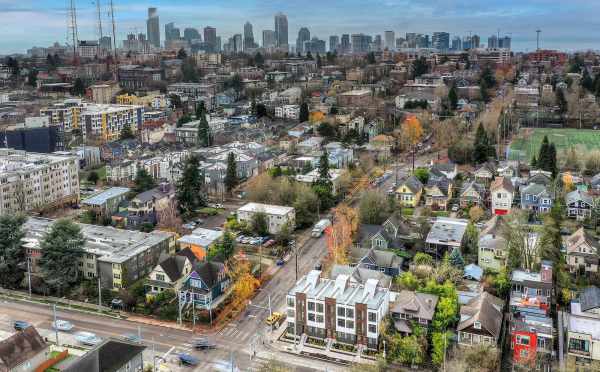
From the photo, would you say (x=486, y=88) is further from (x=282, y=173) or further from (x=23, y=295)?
(x=23, y=295)

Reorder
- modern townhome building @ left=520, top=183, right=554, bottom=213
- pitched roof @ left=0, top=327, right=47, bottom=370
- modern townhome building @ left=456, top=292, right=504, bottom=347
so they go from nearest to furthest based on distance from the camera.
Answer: pitched roof @ left=0, top=327, right=47, bottom=370 < modern townhome building @ left=456, top=292, right=504, bottom=347 < modern townhome building @ left=520, top=183, right=554, bottom=213

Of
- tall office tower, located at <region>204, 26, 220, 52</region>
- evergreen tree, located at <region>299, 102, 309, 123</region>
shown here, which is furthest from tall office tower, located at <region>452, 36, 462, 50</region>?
A: evergreen tree, located at <region>299, 102, 309, 123</region>

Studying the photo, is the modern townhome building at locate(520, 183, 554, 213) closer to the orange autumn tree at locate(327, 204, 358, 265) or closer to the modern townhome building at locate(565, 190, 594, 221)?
the modern townhome building at locate(565, 190, 594, 221)

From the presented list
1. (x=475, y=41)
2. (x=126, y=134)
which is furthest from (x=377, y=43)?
(x=126, y=134)

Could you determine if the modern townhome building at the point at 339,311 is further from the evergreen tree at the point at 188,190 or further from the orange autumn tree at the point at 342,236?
the evergreen tree at the point at 188,190

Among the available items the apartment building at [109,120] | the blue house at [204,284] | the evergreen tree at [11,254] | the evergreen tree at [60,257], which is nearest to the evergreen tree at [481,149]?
the blue house at [204,284]

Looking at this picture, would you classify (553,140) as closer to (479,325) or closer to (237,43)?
(479,325)

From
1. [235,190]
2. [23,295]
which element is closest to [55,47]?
[235,190]
